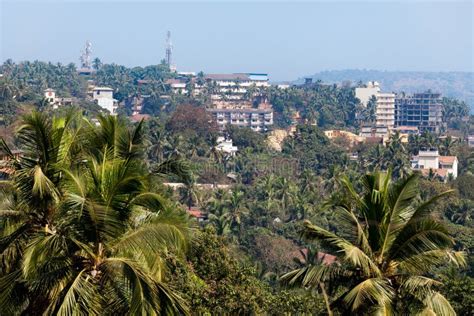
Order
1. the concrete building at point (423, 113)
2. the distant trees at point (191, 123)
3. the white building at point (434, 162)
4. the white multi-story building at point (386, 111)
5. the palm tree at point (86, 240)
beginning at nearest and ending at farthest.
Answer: the palm tree at point (86, 240)
the white building at point (434, 162)
the distant trees at point (191, 123)
the concrete building at point (423, 113)
the white multi-story building at point (386, 111)

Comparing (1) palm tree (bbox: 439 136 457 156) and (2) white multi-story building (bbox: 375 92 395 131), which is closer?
(1) palm tree (bbox: 439 136 457 156)

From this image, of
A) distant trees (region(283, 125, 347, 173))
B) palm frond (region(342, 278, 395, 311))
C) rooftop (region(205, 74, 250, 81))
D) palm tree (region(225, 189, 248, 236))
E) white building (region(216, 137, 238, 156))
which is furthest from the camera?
rooftop (region(205, 74, 250, 81))

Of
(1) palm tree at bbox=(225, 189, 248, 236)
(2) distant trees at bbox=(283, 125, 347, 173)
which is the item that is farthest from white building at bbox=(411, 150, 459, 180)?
(1) palm tree at bbox=(225, 189, 248, 236)

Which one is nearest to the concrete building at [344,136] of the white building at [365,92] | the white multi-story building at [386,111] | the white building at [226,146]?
the white building at [226,146]

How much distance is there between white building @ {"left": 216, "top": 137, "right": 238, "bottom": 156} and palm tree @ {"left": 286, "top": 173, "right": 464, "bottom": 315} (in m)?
75.6

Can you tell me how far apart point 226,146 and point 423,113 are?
2124 inches

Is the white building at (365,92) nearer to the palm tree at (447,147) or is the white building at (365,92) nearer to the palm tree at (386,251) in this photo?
the palm tree at (447,147)

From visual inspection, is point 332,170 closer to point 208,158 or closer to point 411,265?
point 208,158

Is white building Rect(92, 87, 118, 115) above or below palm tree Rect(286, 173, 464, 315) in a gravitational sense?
below

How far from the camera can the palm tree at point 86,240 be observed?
33.4 feet

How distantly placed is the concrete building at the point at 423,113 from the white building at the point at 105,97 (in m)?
40.4

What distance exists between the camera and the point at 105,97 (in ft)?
431

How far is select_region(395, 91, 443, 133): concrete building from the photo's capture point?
460 ft

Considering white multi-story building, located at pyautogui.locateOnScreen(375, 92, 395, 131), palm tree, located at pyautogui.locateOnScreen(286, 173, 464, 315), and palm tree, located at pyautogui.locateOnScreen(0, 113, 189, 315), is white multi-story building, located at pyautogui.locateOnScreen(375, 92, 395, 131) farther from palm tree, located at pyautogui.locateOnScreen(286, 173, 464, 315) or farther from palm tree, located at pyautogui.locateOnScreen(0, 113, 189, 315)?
palm tree, located at pyautogui.locateOnScreen(0, 113, 189, 315)
